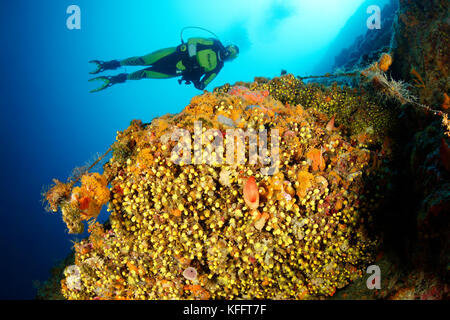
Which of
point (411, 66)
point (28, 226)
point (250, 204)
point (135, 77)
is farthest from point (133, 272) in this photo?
point (28, 226)

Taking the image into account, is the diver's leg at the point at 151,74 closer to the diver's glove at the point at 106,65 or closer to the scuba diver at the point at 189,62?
the scuba diver at the point at 189,62

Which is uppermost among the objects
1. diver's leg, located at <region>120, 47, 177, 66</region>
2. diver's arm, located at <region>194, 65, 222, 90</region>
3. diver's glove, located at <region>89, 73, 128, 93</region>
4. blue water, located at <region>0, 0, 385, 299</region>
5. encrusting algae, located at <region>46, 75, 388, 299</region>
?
blue water, located at <region>0, 0, 385, 299</region>

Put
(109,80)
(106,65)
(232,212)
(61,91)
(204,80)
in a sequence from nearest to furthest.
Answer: (232,212), (204,80), (109,80), (106,65), (61,91)

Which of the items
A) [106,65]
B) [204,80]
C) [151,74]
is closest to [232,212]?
[204,80]

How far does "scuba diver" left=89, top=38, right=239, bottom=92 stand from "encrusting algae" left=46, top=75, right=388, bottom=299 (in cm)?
682

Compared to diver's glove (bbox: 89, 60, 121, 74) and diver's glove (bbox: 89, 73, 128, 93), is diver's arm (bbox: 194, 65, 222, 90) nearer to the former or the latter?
diver's glove (bbox: 89, 73, 128, 93)

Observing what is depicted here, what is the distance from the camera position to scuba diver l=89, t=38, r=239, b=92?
10.4m

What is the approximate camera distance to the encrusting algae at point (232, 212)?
360cm

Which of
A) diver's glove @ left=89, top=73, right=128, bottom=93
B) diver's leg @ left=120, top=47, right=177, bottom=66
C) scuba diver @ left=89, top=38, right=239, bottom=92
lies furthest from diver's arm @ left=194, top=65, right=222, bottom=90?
diver's glove @ left=89, top=73, right=128, bottom=93

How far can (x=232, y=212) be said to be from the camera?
3.63 metres

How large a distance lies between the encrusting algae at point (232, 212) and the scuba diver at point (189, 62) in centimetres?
682

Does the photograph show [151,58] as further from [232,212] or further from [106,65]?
[232,212]

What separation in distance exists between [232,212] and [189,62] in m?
9.09
